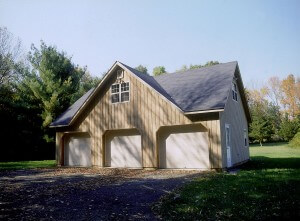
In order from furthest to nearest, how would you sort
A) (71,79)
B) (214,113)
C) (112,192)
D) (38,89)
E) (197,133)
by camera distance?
(71,79), (38,89), (197,133), (214,113), (112,192)

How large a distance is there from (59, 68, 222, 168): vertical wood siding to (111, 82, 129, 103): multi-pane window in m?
0.32

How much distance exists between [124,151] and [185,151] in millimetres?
4612

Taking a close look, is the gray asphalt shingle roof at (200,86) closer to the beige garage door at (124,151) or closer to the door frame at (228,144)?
the door frame at (228,144)

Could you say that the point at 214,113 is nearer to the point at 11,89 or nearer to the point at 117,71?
the point at 117,71

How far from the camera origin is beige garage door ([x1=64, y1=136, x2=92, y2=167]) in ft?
69.3

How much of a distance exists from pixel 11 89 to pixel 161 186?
33.1 meters

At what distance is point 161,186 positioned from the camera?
11.1 meters

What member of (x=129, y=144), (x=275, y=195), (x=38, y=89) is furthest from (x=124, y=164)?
(x=38, y=89)

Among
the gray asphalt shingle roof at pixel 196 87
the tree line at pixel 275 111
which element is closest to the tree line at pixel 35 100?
the gray asphalt shingle roof at pixel 196 87

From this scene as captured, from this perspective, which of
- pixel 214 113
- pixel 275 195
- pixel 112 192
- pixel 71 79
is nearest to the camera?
pixel 275 195

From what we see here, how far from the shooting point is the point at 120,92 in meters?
19.1

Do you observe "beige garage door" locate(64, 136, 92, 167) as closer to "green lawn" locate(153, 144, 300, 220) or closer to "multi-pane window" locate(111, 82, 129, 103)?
"multi-pane window" locate(111, 82, 129, 103)

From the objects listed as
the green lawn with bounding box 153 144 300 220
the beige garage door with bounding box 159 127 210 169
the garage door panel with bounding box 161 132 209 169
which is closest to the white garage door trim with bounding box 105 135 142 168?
the beige garage door with bounding box 159 127 210 169

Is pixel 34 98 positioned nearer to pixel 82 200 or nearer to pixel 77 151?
pixel 77 151
